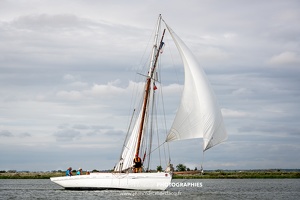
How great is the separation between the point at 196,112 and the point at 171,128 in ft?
9.41

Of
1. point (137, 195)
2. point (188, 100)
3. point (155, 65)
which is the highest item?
point (155, 65)

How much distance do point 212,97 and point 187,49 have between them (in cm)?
562

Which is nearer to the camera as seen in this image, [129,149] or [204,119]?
[204,119]

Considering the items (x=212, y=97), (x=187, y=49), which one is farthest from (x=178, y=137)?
(x=187, y=49)

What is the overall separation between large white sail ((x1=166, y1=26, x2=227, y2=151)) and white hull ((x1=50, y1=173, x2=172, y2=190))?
16.4 feet

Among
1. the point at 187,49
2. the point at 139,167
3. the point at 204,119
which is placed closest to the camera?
the point at 204,119

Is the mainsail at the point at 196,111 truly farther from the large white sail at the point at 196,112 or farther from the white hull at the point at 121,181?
the white hull at the point at 121,181

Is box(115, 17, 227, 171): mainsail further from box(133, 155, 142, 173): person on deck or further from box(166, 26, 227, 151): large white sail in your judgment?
box(133, 155, 142, 173): person on deck

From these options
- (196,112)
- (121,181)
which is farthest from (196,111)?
(121,181)

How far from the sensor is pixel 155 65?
5634 cm

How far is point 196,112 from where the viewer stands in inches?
1951

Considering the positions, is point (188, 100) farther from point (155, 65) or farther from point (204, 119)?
point (155, 65)

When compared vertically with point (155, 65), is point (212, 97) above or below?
below

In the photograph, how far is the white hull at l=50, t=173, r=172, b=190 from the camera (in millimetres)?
53125
